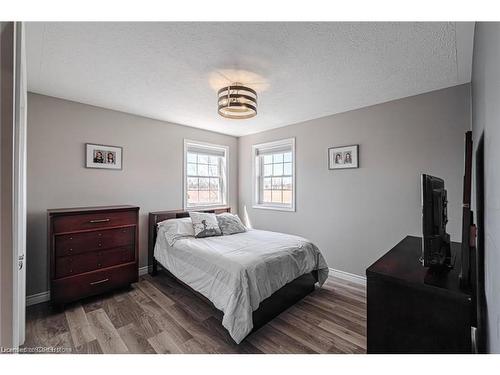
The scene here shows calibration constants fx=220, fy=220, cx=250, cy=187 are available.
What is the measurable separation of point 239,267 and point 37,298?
8.37 feet

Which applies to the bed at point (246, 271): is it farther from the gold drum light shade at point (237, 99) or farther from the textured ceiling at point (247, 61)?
the textured ceiling at point (247, 61)

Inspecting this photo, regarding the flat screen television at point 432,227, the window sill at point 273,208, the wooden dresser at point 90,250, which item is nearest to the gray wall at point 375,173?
the window sill at point 273,208

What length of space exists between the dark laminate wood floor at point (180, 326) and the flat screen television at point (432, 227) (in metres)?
1.11

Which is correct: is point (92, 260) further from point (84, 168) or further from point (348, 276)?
point (348, 276)

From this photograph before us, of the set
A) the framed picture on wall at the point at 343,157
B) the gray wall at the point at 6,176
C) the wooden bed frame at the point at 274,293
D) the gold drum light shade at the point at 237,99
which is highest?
the gold drum light shade at the point at 237,99

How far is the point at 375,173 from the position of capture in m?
3.00

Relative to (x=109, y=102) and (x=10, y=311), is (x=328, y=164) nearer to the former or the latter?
(x=109, y=102)

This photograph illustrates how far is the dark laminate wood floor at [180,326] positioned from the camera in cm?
188

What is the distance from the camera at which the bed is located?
1.92 m

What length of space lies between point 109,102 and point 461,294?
12.3ft

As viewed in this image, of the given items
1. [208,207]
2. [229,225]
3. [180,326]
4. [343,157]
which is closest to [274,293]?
[180,326]

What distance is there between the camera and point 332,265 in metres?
3.43
